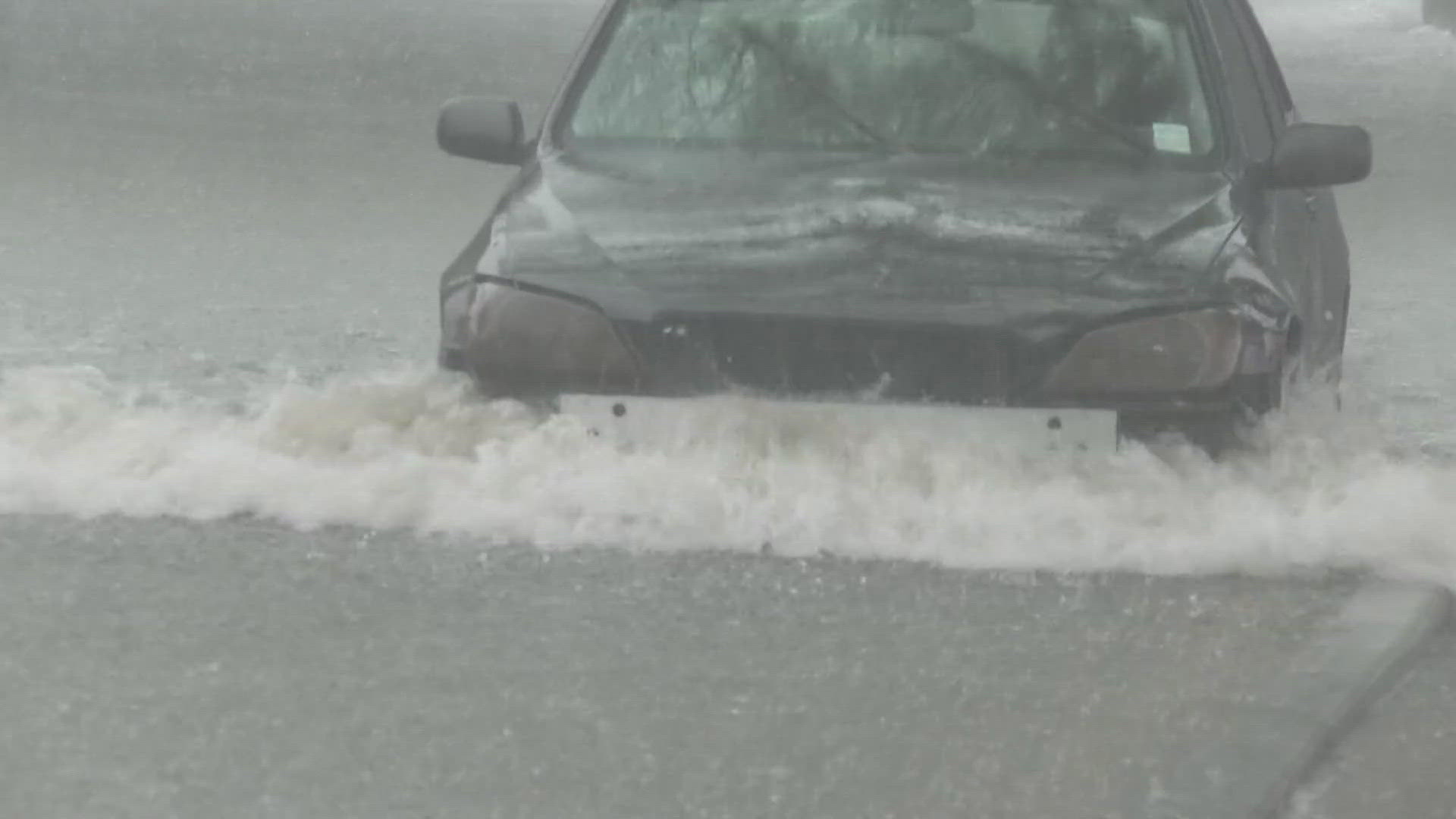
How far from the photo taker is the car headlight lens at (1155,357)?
720 cm

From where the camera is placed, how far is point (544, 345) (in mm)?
7391

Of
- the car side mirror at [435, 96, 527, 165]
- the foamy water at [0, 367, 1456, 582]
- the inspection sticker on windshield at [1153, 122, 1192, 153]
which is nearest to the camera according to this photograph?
the foamy water at [0, 367, 1456, 582]

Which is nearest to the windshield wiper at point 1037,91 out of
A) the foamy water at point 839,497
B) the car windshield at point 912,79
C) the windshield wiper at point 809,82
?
the car windshield at point 912,79

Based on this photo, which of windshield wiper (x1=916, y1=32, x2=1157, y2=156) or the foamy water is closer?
the foamy water

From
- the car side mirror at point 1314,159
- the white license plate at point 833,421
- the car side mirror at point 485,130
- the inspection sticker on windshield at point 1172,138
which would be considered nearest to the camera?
the white license plate at point 833,421

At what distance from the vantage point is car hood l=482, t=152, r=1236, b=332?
7227mm

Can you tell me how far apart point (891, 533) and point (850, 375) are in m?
0.42

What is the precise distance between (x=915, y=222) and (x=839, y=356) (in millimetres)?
469

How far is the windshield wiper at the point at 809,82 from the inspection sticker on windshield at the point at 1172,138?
0.64 metres

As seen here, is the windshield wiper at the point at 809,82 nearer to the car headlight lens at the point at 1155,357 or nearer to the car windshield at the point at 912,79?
the car windshield at the point at 912,79

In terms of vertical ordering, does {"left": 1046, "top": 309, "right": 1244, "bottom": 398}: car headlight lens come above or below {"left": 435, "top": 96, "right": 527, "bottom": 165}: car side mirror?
above

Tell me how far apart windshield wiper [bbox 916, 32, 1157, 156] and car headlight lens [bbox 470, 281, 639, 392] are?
1.50m

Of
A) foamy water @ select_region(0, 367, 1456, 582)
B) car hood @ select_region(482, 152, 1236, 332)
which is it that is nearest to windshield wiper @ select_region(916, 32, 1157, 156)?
car hood @ select_region(482, 152, 1236, 332)

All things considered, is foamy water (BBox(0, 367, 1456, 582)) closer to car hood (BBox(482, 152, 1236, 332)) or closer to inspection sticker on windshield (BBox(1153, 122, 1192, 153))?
car hood (BBox(482, 152, 1236, 332))
